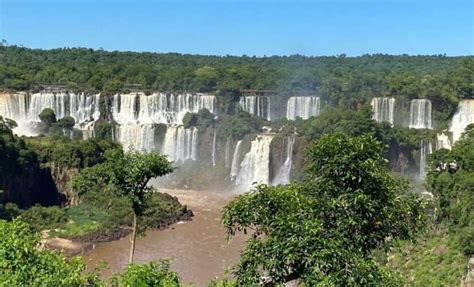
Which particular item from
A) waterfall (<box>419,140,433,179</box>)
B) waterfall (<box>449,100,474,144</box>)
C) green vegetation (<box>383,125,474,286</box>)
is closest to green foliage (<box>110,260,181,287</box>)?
green vegetation (<box>383,125,474,286</box>)

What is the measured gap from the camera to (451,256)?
20.4 m

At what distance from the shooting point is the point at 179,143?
4606 cm

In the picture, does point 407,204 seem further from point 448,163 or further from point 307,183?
point 448,163

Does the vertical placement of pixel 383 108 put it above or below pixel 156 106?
above

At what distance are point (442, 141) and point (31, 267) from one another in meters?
34.0

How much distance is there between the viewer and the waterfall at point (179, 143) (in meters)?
45.9

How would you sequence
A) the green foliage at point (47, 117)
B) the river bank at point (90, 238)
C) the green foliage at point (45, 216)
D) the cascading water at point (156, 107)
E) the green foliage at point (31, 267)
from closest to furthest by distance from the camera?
the green foliage at point (31, 267) → the river bank at point (90, 238) → the green foliage at point (45, 216) → the green foliage at point (47, 117) → the cascading water at point (156, 107)

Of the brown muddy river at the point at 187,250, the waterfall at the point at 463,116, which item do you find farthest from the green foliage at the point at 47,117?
the waterfall at the point at 463,116

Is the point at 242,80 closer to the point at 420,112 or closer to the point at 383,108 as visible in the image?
the point at 383,108

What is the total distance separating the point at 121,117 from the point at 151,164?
3516 cm

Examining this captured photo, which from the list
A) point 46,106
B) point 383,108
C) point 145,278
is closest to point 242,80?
point 383,108

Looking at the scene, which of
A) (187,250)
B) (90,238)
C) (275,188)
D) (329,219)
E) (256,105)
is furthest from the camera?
(256,105)

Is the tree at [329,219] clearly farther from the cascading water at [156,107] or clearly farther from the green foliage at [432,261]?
the cascading water at [156,107]

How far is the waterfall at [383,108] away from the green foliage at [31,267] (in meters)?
37.7
